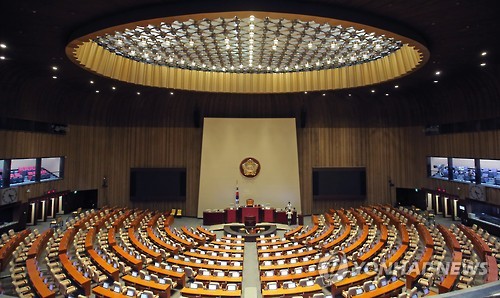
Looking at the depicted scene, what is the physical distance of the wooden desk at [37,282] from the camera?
898cm

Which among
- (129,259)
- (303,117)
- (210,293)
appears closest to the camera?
(210,293)

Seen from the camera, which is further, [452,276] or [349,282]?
[349,282]

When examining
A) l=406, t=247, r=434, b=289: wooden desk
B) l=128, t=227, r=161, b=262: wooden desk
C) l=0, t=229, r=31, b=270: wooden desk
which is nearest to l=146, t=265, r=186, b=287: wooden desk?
l=128, t=227, r=161, b=262: wooden desk

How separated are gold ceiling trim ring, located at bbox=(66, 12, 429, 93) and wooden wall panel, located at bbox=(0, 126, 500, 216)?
4.81 m

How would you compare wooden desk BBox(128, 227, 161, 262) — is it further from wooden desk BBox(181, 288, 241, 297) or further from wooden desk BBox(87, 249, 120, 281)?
wooden desk BBox(181, 288, 241, 297)

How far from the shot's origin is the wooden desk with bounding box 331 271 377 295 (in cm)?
1011

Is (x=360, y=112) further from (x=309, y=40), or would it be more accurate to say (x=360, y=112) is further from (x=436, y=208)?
(x=309, y=40)

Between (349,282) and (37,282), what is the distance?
10100 mm

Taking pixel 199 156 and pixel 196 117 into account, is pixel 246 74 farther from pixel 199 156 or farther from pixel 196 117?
pixel 199 156

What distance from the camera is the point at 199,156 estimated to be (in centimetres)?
2394

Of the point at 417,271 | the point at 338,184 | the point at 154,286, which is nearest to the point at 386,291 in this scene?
the point at 417,271

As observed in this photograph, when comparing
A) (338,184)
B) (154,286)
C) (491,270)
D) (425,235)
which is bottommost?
(154,286)

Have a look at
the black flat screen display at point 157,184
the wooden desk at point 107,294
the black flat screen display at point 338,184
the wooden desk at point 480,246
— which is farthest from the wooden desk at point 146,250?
the black flat screen display at point 338,184

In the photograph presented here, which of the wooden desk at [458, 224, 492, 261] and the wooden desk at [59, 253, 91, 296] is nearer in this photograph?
the wooden desk at [59, 253, 91, 296]
